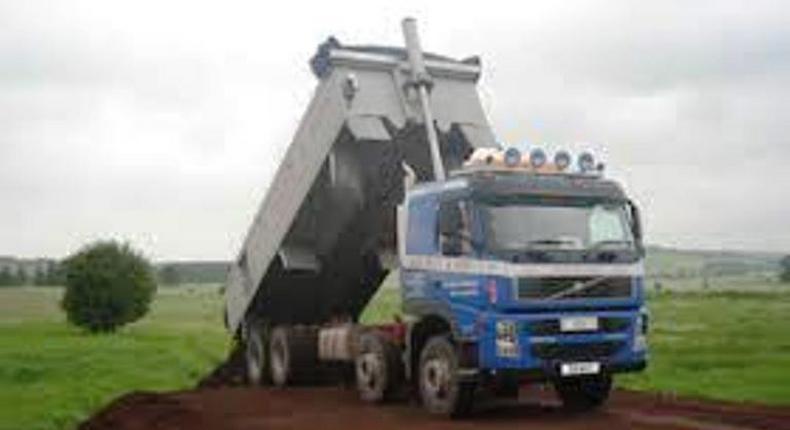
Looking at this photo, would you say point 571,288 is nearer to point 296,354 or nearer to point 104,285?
point 296,354

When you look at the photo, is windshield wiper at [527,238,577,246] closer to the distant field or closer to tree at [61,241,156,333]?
the distant field

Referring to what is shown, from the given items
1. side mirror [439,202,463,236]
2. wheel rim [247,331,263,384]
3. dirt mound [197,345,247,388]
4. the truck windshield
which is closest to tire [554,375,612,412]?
the truck windshield

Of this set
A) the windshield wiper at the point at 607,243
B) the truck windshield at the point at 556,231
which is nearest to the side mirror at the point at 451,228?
the truck windshield at the point at 556,231

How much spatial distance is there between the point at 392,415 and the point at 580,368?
2464mm

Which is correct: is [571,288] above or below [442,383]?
above

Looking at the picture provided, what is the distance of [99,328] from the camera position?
163 feet

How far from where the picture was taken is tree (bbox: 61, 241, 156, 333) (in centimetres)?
4834

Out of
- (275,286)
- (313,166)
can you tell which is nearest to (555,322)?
(313,166)

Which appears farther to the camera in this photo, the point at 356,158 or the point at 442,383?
the point at 356,158

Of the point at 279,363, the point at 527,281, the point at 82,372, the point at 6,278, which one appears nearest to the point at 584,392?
the point at 527,281

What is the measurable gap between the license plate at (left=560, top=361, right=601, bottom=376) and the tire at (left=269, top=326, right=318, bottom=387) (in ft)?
20.4

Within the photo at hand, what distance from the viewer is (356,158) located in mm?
16922

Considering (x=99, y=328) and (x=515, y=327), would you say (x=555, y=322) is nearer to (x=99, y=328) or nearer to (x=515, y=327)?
(x=515, y=327)

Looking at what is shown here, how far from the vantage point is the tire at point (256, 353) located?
20.4 meters
